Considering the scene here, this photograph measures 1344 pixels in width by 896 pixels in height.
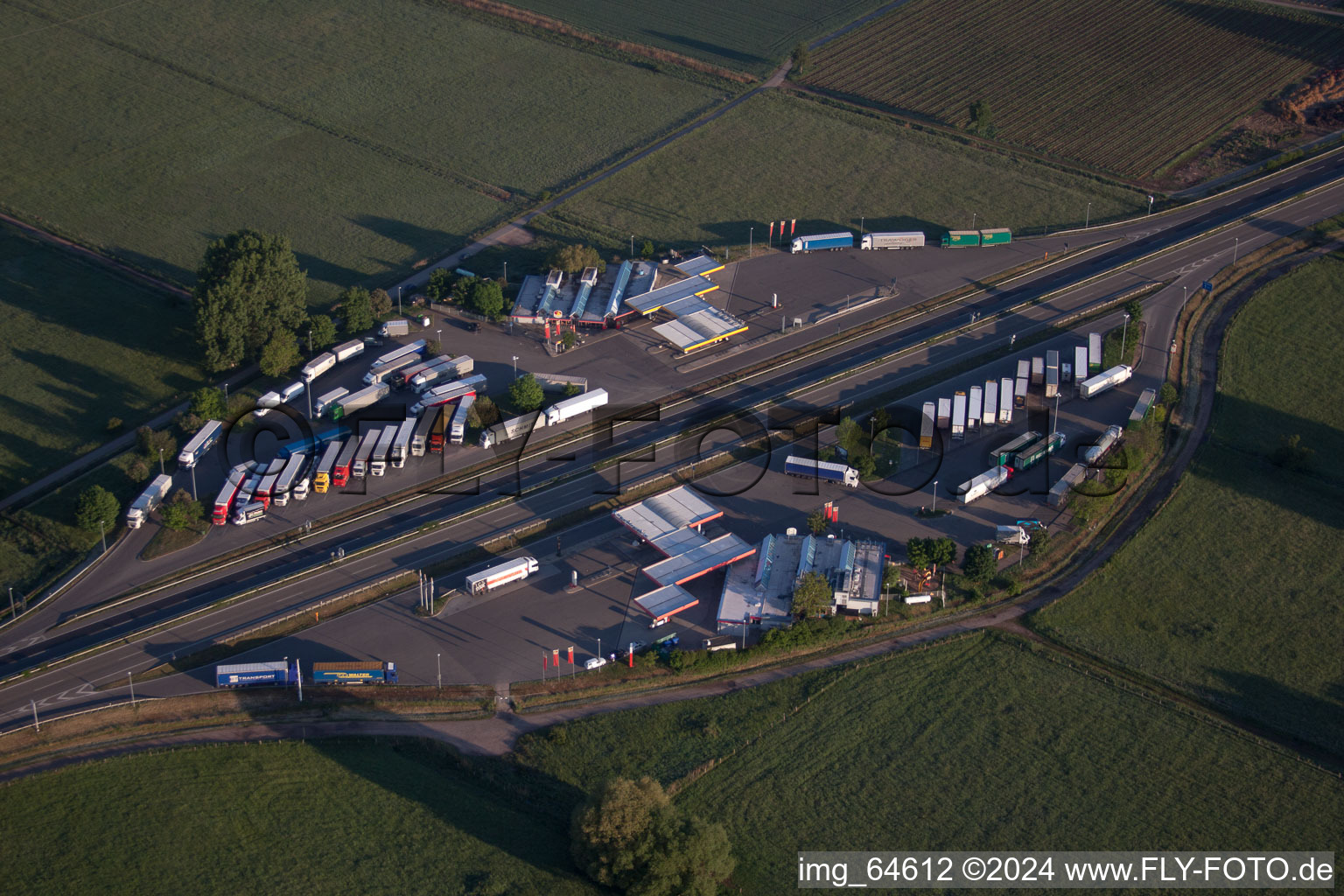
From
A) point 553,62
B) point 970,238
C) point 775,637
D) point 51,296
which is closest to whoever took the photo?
point 775,637

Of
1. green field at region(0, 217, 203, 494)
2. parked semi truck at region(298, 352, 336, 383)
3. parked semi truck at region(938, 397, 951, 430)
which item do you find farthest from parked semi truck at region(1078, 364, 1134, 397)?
green field at region(0, 217, 203, 494)

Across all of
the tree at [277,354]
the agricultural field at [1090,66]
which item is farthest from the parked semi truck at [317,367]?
the agricultural field at [1090,66]

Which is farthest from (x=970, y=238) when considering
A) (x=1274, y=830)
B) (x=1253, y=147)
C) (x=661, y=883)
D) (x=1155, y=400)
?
(x=661, y=883)

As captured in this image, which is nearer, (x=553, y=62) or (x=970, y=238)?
(x=970, y=238)

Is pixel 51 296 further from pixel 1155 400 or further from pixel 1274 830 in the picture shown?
pixel 1274 830

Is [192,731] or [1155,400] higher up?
[1155,400]

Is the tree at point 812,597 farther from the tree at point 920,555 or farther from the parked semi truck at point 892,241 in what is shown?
the parked semi truck at point 892,241

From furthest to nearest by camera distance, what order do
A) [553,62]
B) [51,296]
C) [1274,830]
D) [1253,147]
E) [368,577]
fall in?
[553,62]
[1253,147]
[51,296]
[368,577]
[1274,830]

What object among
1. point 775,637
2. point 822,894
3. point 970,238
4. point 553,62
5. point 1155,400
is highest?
point 553,62
